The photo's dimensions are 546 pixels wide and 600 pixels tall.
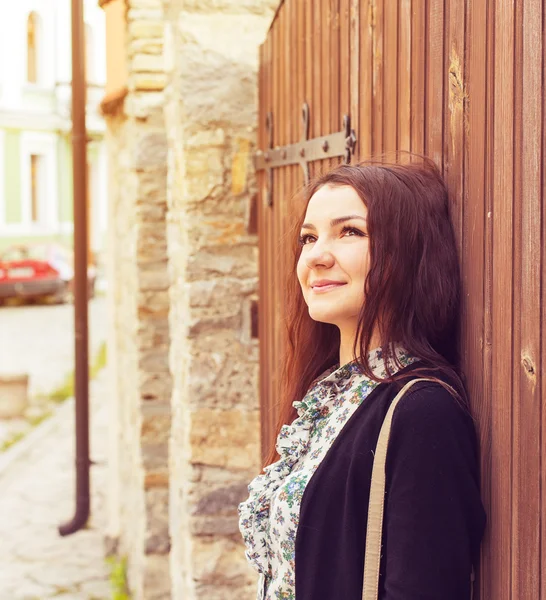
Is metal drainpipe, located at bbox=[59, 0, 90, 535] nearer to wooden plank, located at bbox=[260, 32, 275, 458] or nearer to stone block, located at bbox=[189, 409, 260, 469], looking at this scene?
stone block, located at bbox=[189, 409, 260, 469]

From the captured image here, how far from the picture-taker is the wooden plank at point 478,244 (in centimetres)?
149

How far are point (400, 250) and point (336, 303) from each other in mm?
152

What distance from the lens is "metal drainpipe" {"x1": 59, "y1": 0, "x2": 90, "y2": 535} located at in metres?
6.11

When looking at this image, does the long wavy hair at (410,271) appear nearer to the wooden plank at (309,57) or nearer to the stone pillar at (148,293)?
the wooden plank at (309,57)

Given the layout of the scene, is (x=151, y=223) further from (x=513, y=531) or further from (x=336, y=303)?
(x=513, y=531)

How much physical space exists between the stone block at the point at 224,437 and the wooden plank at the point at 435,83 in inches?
78.4

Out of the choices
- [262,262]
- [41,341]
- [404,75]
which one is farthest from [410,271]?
[41,341]

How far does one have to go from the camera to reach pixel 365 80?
2154mm

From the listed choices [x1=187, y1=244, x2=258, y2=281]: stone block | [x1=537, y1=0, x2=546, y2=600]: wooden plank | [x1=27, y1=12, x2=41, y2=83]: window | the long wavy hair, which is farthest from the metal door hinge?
[x1=27, y1=12, x2=41, y2=83]: window

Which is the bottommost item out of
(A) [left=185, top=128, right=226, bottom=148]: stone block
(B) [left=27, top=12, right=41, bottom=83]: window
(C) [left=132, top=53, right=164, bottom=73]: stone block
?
(A) [left=185, top=128, right=226, bottom=148]: stone block

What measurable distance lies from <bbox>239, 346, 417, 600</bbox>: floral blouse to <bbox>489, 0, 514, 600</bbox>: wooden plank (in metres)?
0.18

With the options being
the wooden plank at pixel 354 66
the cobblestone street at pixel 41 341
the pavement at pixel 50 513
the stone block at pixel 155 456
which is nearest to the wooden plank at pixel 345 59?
the wooden plank at pixel 354 66

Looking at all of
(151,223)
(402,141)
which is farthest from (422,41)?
(151,223)

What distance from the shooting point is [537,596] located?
134 centimetres
